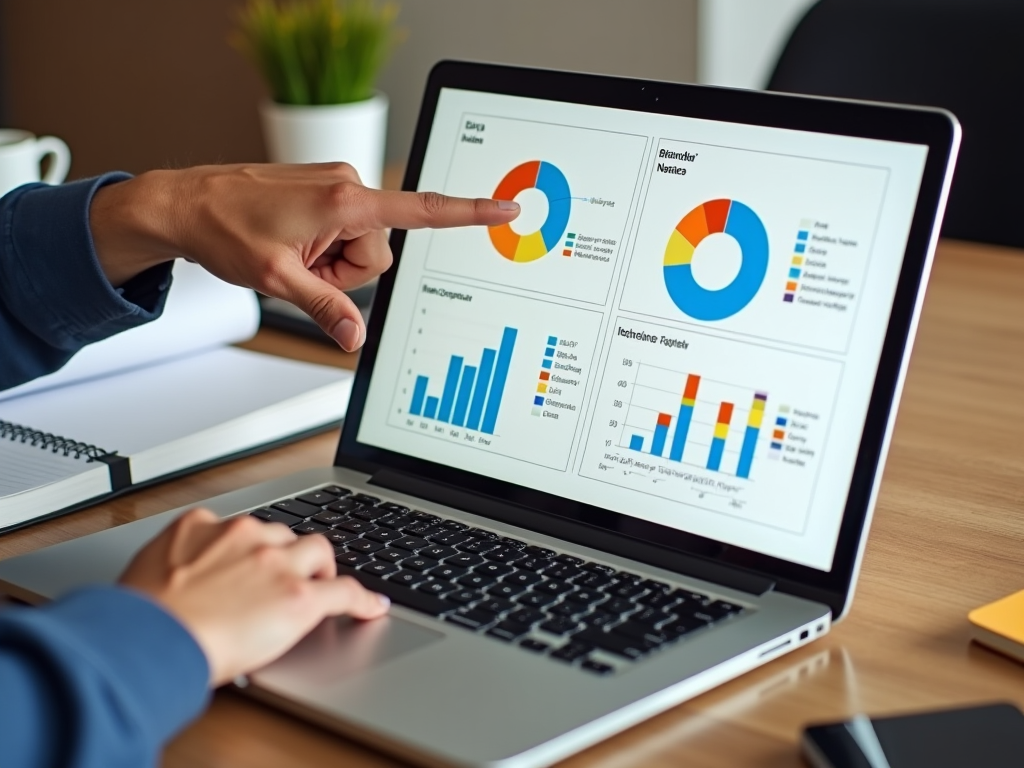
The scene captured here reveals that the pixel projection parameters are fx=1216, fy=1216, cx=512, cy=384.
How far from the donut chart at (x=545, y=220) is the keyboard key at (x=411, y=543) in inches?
8.6

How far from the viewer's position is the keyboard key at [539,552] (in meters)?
0.76

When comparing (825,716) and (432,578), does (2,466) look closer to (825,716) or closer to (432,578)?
(432,578)

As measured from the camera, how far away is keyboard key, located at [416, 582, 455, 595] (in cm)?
71

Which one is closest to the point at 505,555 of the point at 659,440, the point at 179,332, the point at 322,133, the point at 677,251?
the point at 659,440

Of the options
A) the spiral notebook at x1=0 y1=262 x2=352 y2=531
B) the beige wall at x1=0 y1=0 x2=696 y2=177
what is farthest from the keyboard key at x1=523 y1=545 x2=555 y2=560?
the beige wall at x1=0 y1=0 x2=696 y2=177

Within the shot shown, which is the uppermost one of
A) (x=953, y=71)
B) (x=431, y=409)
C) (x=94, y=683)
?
(x=953, y=71)

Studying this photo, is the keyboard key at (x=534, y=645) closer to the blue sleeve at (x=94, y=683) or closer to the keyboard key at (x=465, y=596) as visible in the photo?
the keyboard key at (x=465, y=596)

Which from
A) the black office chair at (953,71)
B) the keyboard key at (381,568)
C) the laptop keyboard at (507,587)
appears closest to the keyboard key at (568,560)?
the laptop keyboard at (507,587)

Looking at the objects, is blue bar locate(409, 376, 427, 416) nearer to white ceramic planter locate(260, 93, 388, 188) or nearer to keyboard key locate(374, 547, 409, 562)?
keyboard key locate(374, 547, 409, 562)

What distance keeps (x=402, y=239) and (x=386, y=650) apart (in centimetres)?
38

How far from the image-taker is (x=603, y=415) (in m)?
0.81

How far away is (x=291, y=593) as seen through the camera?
0.62 m

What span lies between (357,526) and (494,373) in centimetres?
15

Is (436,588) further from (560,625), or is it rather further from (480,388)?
(480,388)
